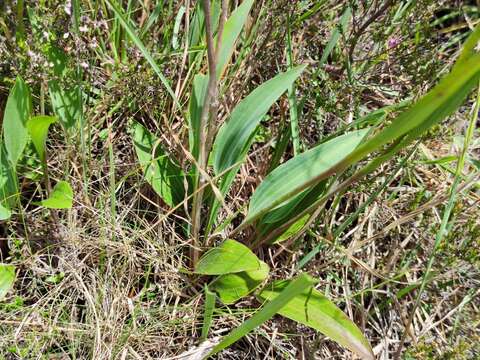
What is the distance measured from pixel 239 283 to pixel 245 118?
16.3 inches

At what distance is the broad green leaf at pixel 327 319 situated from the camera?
4.27ft

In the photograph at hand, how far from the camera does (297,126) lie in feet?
5.22

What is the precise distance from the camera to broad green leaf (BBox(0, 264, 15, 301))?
54.7 inches

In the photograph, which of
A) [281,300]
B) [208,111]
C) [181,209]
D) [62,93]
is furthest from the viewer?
[181,209]

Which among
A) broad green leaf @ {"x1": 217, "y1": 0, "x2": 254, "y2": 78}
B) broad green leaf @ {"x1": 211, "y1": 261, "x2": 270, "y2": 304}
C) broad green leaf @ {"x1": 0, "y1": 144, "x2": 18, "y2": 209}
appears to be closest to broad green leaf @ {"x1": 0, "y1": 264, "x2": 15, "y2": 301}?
broad green leaf @ {"x1": 0, "y1": 144, "x2": 18, "y2": 209}

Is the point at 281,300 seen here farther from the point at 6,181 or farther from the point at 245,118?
the point at 6,181

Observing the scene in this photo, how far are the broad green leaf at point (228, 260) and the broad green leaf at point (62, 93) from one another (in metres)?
0.50

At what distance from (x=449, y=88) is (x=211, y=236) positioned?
914 mm

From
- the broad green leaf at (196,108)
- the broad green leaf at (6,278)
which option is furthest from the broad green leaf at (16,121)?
the broad green leaf at (196,108)

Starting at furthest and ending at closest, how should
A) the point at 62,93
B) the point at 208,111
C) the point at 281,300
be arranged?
the point at 62,93 → the point at 208,111 → the point at 281,300

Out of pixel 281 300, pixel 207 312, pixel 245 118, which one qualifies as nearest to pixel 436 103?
pixel 281 300

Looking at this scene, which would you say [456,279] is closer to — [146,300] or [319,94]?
[319,94]

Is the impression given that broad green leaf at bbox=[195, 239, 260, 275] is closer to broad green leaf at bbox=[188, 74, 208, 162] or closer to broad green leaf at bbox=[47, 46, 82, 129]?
broad green leaf at bbox=[188, 74, 208, 162]

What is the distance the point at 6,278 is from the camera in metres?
1.40
